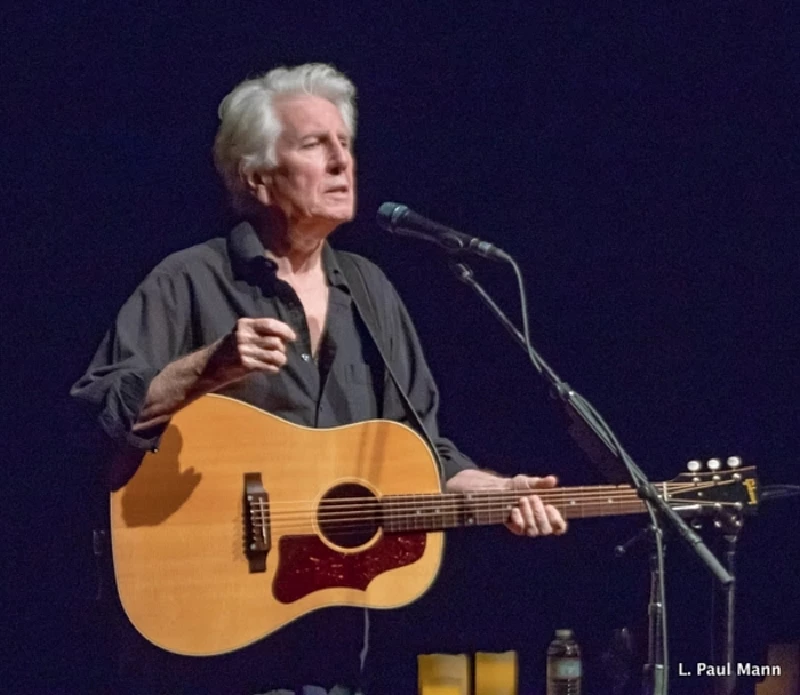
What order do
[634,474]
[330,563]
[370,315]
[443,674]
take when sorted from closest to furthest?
[634,474], [330,563], [370,315], [443,674]

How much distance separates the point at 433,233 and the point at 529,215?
1.05 m

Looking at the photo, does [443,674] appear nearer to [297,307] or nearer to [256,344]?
[297,307]

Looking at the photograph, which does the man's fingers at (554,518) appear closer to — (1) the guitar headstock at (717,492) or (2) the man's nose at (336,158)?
(1) the guitar headstock at (717,492)

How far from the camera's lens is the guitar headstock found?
10.5ft

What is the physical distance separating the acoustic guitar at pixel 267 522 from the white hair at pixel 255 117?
68 cm

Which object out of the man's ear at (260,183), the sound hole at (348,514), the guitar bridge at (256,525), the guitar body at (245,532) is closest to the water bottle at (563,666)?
the guitar body at (245,532)

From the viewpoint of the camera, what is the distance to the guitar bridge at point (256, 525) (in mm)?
2752

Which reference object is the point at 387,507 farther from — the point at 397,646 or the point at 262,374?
the point at 397,646

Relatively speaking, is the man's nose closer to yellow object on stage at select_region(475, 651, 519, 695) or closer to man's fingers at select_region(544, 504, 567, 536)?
man's fingers at select_region(544, 504, 567, 536)

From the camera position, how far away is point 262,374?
2955mm

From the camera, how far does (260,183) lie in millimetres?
3141

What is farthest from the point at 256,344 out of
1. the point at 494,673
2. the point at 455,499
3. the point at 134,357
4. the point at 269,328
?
the point at 494,673

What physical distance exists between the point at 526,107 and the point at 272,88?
914mm

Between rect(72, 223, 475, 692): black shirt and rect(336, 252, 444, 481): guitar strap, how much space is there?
0.02 m
